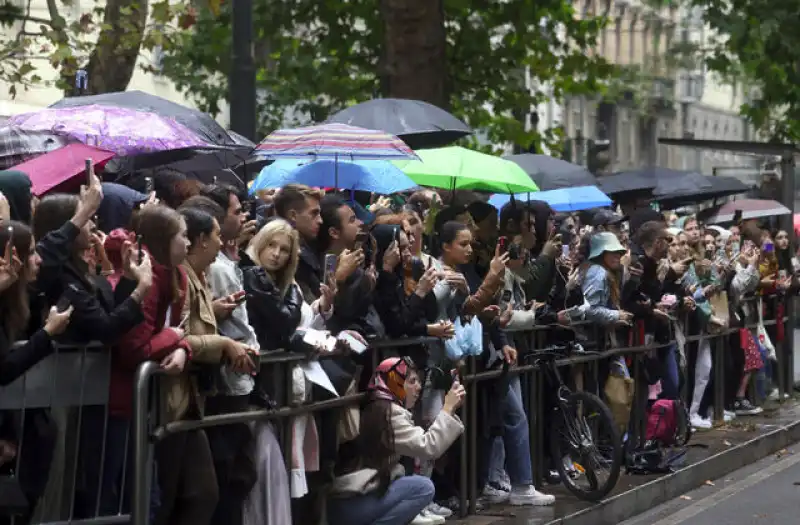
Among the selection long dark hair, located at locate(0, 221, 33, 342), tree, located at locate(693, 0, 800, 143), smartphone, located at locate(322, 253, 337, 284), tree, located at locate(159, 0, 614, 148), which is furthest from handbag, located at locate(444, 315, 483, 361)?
tree, located at locate(693, 0, 800, 143)

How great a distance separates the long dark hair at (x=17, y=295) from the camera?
7359 millimetres

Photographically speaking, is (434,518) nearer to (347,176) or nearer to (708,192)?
(347,176)

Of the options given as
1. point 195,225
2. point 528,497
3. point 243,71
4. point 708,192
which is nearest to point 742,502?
point 528,497

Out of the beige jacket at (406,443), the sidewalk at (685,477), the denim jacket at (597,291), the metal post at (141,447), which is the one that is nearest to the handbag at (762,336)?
the sidewalk at (685,477)

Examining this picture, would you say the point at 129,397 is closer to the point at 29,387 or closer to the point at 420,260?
the point at 29,387

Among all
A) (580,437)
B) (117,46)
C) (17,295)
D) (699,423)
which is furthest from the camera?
(117,46)

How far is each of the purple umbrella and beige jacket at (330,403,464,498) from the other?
267cm

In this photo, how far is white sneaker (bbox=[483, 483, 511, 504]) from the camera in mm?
11664

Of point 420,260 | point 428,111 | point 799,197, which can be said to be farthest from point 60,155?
point 799,197

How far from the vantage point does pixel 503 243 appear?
12.1 meters

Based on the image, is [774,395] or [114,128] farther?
[774,395]

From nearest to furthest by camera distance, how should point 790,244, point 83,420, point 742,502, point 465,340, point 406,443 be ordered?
point 83,420 < point 406,443 < point 465,340 < point 742,502 < point 790,244

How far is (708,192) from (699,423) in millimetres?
7093

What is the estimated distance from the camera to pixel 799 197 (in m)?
46.7
